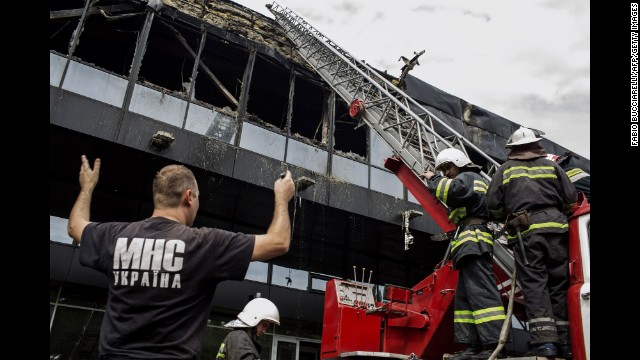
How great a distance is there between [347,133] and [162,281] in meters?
10.9

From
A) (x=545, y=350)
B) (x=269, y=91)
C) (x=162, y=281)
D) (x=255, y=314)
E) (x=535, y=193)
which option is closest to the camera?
(x=162, y=281)

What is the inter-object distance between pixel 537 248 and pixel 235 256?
2.60 meters

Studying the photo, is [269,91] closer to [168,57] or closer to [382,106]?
[168,57]

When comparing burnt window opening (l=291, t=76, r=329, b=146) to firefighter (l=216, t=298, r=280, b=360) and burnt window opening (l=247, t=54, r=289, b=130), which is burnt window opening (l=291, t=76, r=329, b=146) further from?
firefighter (l=216, t=298, r=280, b=360)

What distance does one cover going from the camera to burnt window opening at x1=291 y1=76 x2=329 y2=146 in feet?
37.7

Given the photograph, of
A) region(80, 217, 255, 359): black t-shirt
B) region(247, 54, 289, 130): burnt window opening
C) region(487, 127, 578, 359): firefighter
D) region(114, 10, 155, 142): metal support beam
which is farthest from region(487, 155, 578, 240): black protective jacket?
region(247, 54, 289, 130): burnt window opening

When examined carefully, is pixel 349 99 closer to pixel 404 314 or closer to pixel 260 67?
pixel 260 67

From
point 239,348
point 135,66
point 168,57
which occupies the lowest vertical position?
point 239,348

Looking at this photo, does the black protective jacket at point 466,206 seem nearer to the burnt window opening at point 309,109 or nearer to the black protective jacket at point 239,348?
the black protective jacket at point 239,348

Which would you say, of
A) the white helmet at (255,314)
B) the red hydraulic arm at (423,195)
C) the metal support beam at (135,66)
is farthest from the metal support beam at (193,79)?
the white helmet at (255,314)

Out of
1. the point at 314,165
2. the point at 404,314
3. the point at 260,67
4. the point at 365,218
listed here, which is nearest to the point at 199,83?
the point at 260,67

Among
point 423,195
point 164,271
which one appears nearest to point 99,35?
point 423,195

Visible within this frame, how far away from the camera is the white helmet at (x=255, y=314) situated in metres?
4.41

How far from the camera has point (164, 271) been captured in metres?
1.88
